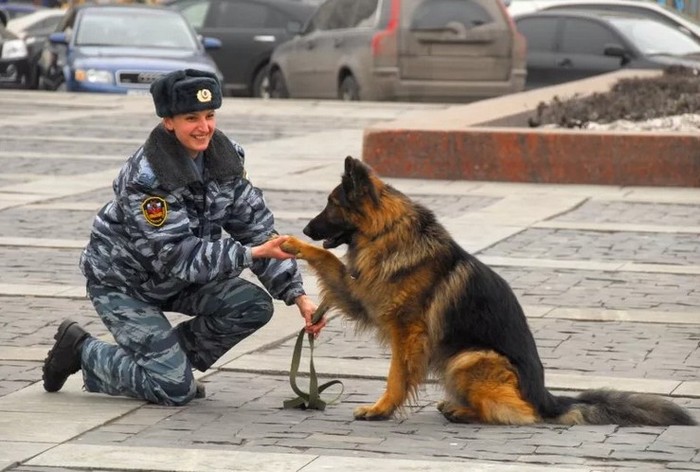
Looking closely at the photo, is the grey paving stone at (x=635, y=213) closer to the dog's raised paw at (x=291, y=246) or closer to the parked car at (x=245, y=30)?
the dog's raised paw at (x=291, y=246)

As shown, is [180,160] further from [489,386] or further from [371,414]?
[489,386]

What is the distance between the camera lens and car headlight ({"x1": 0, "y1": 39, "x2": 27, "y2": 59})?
90.6 feet

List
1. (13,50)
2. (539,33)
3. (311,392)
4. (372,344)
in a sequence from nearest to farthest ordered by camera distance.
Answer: (311,392) → (372,344) → (539,33) → (13,50)

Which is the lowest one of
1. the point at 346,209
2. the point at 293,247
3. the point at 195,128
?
the point at 293,247

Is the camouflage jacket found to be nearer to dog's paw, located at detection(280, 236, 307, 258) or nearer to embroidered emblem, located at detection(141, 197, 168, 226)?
embroidered emblem, located at detection(141, 197, 168, 226)

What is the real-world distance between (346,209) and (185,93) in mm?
785

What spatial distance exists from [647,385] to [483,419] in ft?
3.41

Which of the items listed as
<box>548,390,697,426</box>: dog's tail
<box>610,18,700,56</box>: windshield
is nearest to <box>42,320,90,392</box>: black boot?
<box>548,390,697,426</box>: dog's tail

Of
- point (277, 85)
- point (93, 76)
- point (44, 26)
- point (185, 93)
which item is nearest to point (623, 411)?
point (185, 93)

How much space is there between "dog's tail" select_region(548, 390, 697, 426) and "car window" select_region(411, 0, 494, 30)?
16.9 metres

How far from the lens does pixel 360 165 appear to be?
Result: 6.45m

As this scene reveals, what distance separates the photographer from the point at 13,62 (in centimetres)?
2772


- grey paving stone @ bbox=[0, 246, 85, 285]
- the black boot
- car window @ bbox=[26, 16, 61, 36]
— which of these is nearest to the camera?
the black boot

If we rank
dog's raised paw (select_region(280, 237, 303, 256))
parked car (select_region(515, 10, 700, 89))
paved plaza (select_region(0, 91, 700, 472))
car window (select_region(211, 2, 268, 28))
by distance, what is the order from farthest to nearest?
car window (select_region(211, 2, 268, 28)) → parked car (select_region(515, 10, 700, 89)) → dog's raised paw (select_region(280, 237, 303, 256)) → paved plaza (select_region(0, 91, 700, 472))
